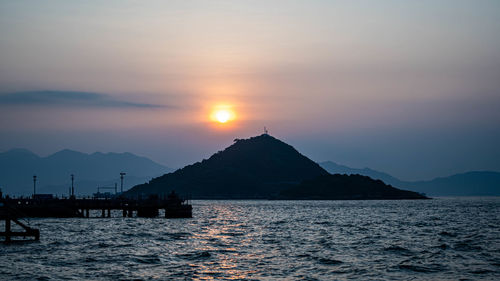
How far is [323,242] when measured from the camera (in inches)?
2832

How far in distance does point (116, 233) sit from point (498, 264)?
5100 centimetres

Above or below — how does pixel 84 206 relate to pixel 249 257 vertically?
above

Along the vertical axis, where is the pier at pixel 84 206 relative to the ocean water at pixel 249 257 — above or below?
above

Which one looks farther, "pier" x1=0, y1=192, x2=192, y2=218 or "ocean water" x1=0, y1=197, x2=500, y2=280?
"pier" x1=0, y1=192, x2=192, y2=218

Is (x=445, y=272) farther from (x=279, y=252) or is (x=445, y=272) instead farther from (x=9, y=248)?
(x=9, y=248)

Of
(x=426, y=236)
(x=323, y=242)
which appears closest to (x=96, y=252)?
(x=323, y=242)

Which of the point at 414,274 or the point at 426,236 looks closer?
the point at 414,274

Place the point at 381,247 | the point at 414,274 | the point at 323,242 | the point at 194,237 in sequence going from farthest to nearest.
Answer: the point at 194,237 < the point at 323,242 < the point at 381,247 < the point at 414,274

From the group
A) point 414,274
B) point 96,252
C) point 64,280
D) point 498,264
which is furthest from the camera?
point 96,252

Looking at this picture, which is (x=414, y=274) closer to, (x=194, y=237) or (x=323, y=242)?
(x=323, y=242)

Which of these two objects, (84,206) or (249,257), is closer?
(249,257)

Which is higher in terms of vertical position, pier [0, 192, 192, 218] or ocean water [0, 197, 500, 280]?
pier [0, 192, 192, 218]

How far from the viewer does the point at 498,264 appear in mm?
51781

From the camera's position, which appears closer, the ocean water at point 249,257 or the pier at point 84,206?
the ocean water at point 249,257
